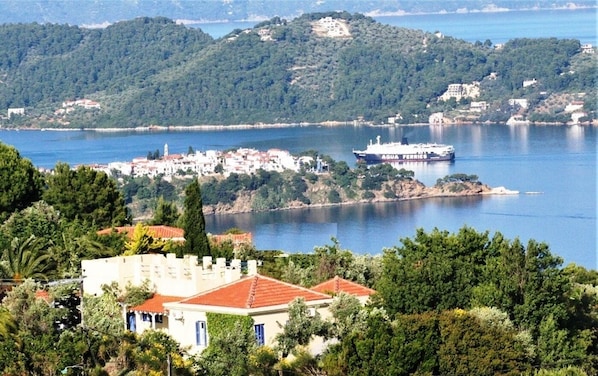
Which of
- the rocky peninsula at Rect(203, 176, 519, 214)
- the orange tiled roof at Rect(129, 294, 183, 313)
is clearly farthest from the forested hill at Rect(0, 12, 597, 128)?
the orange tiled roof at Rect(129, 294, 183, 313)

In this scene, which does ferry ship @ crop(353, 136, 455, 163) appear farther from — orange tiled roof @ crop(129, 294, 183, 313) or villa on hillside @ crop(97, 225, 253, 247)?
orange tiled roof @ crop(129, 294, 183, 313)

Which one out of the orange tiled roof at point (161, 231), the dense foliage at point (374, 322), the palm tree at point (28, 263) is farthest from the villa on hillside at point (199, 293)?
the orange tiled roof at point (161, 231)

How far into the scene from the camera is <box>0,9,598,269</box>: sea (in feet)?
210

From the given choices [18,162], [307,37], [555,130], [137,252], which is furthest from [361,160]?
[137,252]

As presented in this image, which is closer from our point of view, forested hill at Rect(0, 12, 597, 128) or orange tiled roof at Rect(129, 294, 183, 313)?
orange tiled roof at Rect(129, 294, 183, 313)

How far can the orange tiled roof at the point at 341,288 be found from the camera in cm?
1795

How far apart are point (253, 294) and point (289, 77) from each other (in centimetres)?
13877

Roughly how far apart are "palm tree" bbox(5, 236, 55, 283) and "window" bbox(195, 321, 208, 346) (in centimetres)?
342

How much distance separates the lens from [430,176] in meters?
96.2

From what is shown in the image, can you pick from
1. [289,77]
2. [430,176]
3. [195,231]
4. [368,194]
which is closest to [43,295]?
[195,231]

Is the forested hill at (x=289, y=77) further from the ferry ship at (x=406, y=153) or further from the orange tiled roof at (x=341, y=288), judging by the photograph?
the orange tiled roof at (x=341, y=288)

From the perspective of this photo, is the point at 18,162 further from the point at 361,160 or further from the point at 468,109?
the point at 468,109

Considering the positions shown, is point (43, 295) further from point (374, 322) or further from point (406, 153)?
point (406, 153)

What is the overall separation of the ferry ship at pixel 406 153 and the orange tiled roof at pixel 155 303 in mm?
85992
